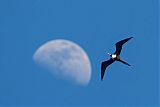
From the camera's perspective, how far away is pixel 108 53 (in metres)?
70.5

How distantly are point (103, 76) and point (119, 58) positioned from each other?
393cm

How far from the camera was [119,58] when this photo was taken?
2781 inches

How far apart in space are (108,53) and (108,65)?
285 cm

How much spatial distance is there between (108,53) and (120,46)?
1.54 metres

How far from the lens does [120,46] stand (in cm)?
7056

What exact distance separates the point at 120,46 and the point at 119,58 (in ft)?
4.37

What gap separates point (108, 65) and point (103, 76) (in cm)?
148

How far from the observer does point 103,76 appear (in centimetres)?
7350

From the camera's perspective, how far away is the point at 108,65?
7300cm

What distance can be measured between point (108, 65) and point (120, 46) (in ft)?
11.4

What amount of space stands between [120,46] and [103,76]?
4847mm
